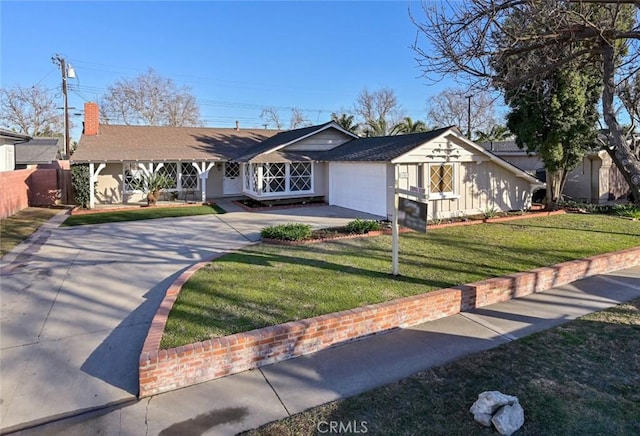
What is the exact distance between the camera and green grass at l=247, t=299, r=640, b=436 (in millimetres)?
3391

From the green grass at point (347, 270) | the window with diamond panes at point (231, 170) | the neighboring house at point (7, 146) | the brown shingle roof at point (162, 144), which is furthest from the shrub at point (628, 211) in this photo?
the neighboring house at point (7, 146)

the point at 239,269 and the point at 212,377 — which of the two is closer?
the point at 212,377

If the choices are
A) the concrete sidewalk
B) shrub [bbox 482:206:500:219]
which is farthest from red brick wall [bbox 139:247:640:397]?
shrub [bbox 482:206:500:219]

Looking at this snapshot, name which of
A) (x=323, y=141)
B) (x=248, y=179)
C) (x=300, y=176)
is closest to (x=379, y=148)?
(x=300, y=176)

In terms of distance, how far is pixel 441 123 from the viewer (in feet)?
150

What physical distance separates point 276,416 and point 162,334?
5.79 feet

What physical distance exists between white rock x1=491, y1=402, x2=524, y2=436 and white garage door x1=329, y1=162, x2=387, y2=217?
34.1 ft

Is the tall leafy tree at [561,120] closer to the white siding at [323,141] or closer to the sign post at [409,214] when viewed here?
the white siding at [323,141]

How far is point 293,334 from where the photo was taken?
467 centimetres

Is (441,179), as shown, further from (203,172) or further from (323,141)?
(203,172)

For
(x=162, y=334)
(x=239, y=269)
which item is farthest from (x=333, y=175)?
(x=162, y=334)

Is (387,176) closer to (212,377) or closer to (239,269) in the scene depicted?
(239,269)

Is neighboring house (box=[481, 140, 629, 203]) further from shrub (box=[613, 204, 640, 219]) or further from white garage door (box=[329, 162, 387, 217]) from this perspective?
white garage door (box=[329, 162, 387, 217])

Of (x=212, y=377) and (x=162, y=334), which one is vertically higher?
(x=162, y=334)
